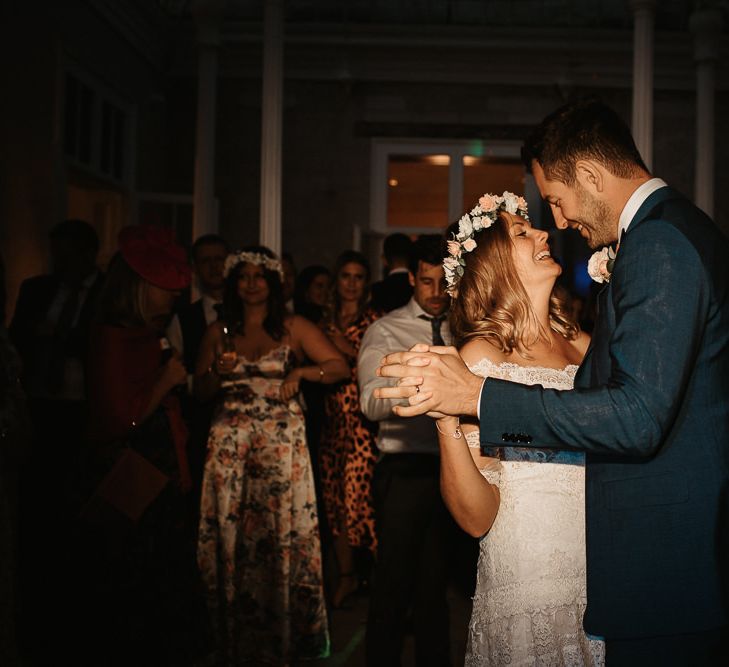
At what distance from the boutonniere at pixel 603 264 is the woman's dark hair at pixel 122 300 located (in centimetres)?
204

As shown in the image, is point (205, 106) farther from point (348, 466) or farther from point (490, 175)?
point (348, 466)

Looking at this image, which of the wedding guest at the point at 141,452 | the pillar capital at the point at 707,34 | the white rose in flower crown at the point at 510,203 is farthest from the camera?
the pillar capital at the point at 707,34

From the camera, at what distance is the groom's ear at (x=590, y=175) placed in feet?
5.79

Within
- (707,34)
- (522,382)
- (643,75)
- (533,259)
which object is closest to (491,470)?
(522,382)

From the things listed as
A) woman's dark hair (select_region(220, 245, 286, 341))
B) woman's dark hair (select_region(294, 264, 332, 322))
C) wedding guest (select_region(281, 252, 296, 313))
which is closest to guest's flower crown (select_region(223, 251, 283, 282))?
woman's dark hair (select_region(220, 245, 286, 341))

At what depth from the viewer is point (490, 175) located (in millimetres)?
9883

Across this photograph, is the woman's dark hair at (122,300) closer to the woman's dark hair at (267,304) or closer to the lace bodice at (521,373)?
the woman's dark hair at (267,304)

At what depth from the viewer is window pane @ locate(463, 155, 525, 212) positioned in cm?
963

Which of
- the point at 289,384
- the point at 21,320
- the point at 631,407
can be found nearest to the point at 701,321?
the point at 631,407

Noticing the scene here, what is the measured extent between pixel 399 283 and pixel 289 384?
2.94 ft

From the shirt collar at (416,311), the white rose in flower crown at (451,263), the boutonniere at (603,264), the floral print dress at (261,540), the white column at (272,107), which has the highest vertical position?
the white column at (272,107)

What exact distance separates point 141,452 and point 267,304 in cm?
110

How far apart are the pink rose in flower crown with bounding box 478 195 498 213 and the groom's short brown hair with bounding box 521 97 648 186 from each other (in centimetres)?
65

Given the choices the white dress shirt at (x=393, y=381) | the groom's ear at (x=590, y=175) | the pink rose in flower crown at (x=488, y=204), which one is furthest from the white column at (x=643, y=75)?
the groom's ear at (x=590, y=175)
